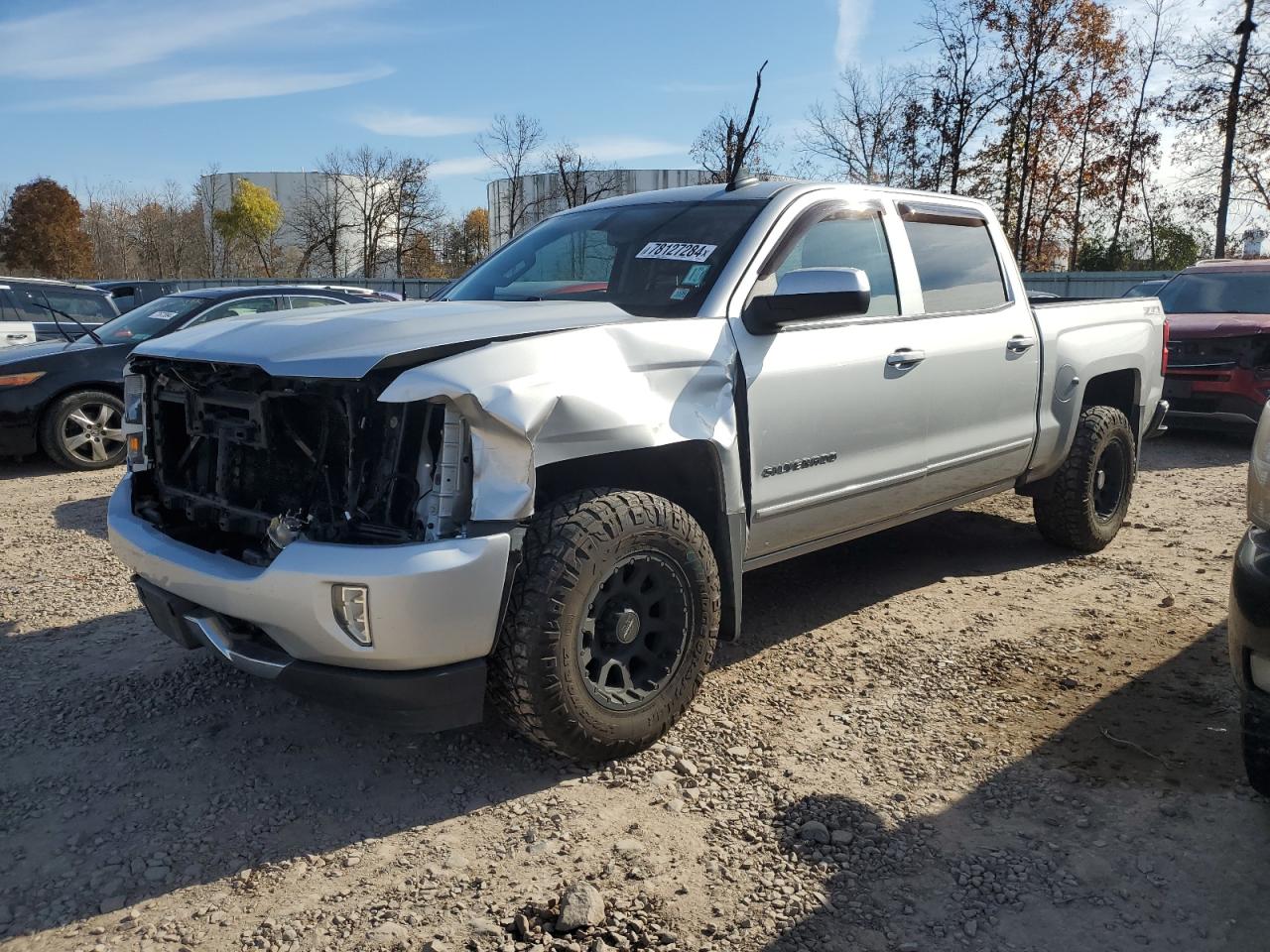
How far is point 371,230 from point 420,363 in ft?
146

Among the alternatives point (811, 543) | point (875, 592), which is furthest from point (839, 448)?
point (875, 592)

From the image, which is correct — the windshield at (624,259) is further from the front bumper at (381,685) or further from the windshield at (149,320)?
the windshield at (149,320)

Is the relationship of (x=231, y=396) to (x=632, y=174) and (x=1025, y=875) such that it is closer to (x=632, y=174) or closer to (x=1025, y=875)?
(x=1025, y=875)

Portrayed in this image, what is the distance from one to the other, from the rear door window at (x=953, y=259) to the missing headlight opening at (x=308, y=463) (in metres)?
2.51

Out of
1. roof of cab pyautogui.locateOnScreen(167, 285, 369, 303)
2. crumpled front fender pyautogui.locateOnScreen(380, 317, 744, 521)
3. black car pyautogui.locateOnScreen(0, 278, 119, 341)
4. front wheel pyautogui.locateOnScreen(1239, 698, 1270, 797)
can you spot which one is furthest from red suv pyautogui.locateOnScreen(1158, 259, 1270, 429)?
black car pyautogui.locateOnScreen(0, 278, 119, 341)

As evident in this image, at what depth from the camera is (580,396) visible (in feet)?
9.48

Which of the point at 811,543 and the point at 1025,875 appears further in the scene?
the point at 811,543

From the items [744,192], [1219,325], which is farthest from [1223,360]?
[744,192]

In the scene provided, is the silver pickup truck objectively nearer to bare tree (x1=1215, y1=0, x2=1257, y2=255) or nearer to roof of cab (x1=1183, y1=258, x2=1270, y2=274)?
roof of cab (x1=1183, y1=258, x2=1270, y2=274)

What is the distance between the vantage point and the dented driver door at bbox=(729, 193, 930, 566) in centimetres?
352

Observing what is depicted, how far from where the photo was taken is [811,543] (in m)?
3.93

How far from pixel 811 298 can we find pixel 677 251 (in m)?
0.66

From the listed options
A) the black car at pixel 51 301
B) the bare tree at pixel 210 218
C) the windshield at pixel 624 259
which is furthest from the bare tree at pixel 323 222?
the windshield at pixel 624 259

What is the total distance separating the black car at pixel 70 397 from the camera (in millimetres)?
7809
